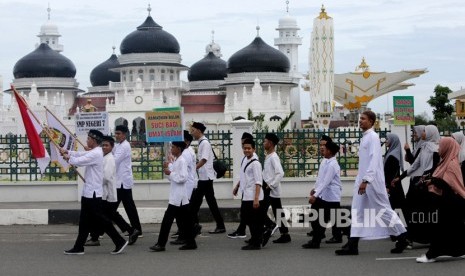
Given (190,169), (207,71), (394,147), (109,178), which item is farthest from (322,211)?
(207,71)

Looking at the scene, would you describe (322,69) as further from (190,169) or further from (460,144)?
(460,144)

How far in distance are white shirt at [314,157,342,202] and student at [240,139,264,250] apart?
61 centimetres

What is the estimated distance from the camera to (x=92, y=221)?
32.6 feet

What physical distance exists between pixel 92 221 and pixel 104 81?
Result: 68.4 metres

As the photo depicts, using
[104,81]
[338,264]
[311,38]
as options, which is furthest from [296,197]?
[104,81]

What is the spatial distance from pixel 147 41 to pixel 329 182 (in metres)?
61.7

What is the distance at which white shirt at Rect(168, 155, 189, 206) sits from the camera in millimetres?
9961

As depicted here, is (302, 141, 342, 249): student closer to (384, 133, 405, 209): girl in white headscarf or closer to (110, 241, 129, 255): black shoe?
(384, 133, 405, 209): girl in white headscarf

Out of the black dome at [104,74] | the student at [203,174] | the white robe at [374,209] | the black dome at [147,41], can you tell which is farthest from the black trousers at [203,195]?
the black dome at [104,74]

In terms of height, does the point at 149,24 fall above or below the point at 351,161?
above

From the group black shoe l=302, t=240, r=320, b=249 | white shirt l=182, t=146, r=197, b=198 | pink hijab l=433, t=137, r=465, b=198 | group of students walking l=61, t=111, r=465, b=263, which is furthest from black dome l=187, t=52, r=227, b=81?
pink hijab l=433, t=137, r=465, b=198

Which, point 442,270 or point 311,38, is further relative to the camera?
→ point 311,38

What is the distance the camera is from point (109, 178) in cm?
1057

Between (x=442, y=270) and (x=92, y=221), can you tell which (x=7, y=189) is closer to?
(x=92, y=221)
